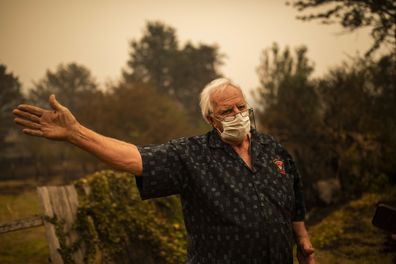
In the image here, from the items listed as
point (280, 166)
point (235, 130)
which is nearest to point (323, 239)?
point (280, 166)

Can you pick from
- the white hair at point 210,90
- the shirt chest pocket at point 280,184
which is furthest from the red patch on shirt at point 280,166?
the white hair at point 210,90

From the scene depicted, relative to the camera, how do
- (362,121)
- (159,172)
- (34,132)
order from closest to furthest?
1. (34,132)
2. (159,172)
3. (362,121)

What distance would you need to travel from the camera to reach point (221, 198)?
194cm

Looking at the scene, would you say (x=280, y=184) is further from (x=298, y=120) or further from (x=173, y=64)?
(x=173, y=64)

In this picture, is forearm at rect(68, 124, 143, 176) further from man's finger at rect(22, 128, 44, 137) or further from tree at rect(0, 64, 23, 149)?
tree at rect(0, 64, 23, 149)

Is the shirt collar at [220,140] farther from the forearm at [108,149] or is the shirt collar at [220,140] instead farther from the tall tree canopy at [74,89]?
the tall tree canopy at [74,89]

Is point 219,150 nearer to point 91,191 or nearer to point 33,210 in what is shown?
point 91,191

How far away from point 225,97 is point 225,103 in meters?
0.05

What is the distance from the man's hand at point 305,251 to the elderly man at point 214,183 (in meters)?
0.36

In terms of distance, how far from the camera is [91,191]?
14.8ft

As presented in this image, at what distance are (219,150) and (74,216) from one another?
2912mm

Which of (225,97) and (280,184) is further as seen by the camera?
(225,97)

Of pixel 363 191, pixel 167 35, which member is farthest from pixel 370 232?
pixel 167 35

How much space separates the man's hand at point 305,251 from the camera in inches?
95.4
